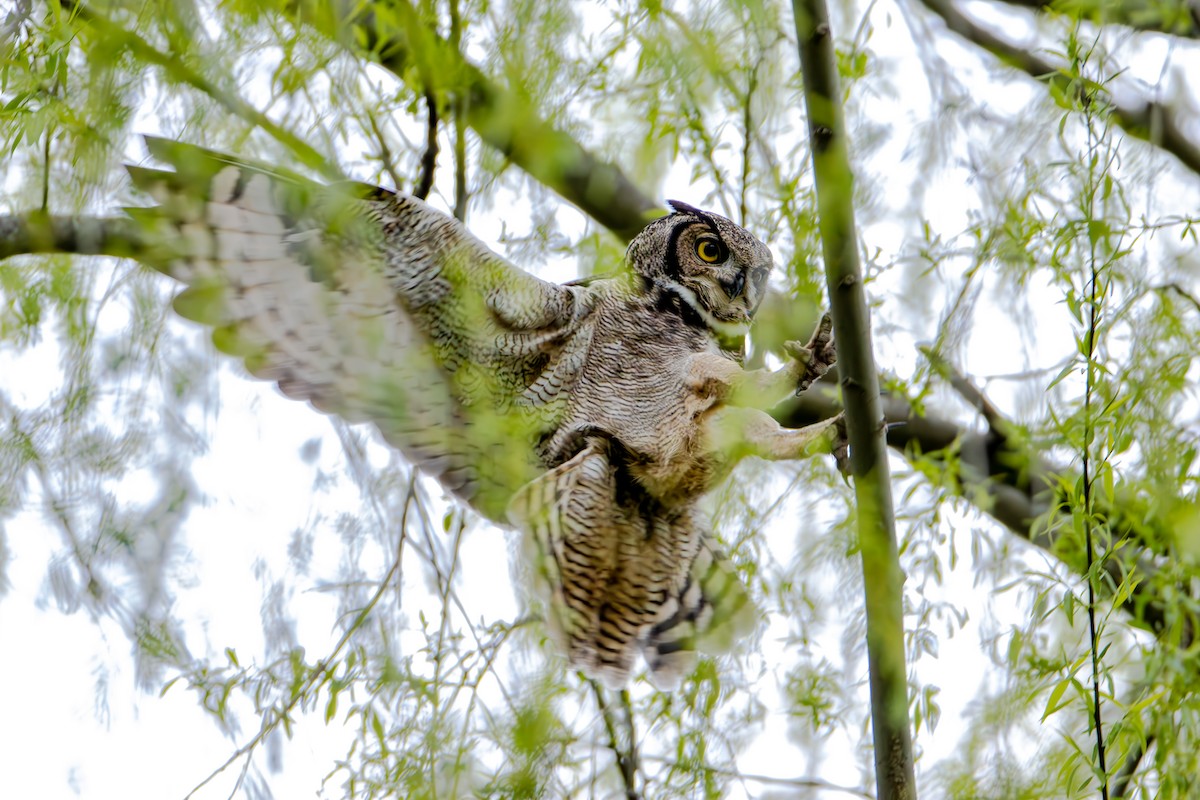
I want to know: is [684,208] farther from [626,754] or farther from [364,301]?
[626,754]

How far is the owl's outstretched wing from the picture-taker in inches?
74.5

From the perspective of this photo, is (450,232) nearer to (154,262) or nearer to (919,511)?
(154,262)

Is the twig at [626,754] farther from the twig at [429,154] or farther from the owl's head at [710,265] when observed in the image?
the twig at [429,154]

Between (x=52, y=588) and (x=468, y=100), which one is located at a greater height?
(x=468, y=100)

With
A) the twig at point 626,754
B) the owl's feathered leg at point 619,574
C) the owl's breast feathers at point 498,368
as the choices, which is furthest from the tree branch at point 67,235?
the twig at point 626,754

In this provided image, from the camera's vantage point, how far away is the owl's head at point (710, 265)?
2029 millimetres

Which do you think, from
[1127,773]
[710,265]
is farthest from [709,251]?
[1127,773]

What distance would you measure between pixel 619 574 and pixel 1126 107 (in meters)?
1.69

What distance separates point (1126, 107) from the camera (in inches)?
109

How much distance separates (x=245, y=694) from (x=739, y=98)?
134 cm

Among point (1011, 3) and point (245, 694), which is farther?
point (1011, 3)

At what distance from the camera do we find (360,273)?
6.38 feet

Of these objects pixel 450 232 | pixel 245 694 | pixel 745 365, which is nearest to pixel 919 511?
pixel 745 365

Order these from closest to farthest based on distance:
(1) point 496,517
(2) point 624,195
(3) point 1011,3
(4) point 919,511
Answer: (4) point 919,511 → (1) point 496,517 → (2) point 624,195 → (3) point 1011,3
